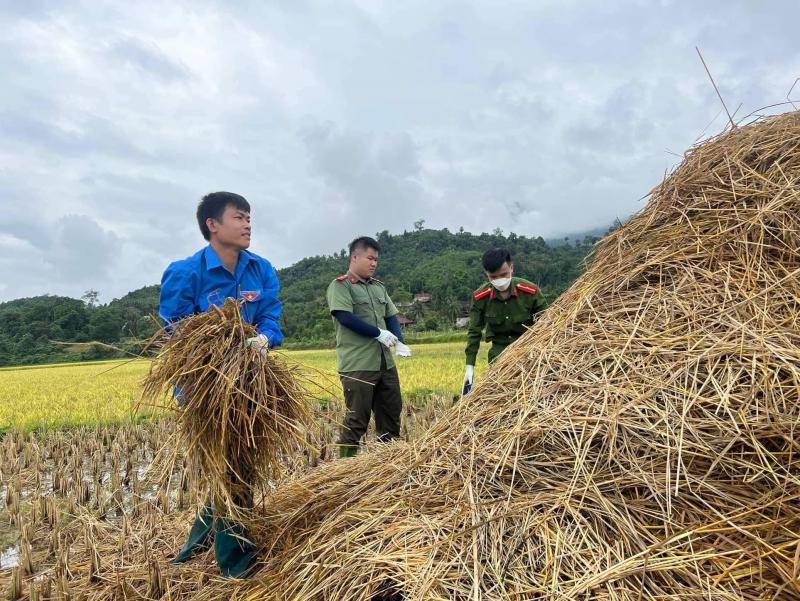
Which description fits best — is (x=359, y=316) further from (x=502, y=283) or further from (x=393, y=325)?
(x=502, y=283)

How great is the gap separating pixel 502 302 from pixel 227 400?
10.4ft

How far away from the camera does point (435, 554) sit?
1.68 meters

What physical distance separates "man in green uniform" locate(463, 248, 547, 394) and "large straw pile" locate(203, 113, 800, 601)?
1959 millimetres

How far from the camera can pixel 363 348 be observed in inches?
171

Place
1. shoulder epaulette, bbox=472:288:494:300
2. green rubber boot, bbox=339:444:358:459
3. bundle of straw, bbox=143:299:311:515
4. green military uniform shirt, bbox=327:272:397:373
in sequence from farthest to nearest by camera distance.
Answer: shoulder epaulette, bbox=472:288:494:300
green military uniform shirt, bbox=327:272:397:373
green rubber boot, bbox=339:444:358:459
bundle of straw, bbox=143:299:311:515

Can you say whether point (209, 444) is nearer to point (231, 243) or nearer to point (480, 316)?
point (231, 243)

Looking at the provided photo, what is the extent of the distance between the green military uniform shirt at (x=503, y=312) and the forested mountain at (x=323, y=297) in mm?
1772

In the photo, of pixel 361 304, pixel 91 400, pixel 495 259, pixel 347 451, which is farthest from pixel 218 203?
pixel 91 400

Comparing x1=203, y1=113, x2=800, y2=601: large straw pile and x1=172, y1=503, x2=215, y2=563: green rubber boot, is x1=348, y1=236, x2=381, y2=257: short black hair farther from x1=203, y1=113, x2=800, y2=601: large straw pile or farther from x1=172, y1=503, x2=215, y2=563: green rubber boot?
x1=172, y1=503, x2=215, y2=563: green rubber boot

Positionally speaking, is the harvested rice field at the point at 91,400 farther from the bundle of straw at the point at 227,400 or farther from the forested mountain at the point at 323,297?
the bundle of straw at the point at 227,400

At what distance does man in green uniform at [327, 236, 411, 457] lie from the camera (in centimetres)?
424

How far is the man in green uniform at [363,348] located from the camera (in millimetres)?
4238

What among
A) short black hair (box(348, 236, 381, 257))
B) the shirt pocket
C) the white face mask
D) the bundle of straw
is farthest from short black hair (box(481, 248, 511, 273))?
the bundle of straw

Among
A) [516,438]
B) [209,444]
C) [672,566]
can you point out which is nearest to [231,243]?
[209,444]
